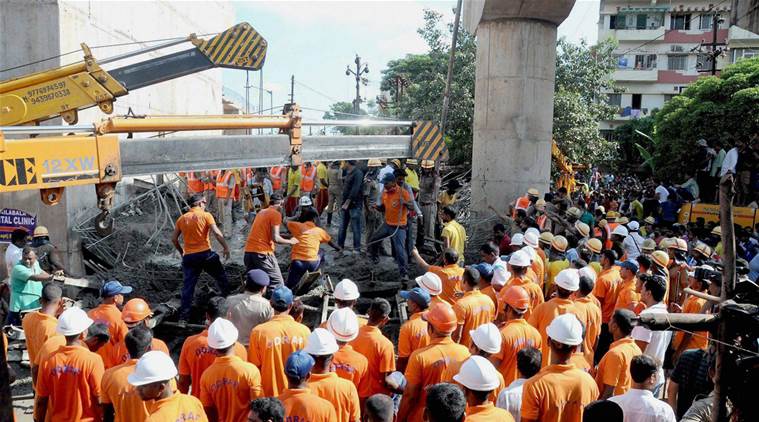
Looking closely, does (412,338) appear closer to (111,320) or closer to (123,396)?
(123,396)

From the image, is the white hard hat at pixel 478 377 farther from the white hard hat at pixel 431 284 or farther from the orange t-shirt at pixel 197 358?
the white hard hat at pixel 431 284

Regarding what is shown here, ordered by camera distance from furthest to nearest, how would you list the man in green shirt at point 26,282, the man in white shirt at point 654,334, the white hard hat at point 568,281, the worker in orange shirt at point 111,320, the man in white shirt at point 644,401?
the man in green shirt at point 26,282 → the white hard hat at point 568,281 → the worker in orange shirt at point 111,320 → the man in white shirt at point 654,334 → the man in white shirt at point 644,401

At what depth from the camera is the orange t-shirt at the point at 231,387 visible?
426 cm

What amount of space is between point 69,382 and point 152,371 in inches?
54.6

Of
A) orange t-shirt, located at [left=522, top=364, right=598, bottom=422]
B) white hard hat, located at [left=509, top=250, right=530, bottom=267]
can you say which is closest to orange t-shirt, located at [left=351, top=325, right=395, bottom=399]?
orange t-shirt, located at [left=522, top=364, right=598, bottom=422]

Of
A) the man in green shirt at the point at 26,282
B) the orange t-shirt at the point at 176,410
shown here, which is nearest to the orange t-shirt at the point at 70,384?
the orange t-shirt at the point at 176,410

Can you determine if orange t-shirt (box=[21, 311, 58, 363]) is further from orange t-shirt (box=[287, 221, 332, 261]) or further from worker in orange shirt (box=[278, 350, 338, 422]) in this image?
orange t-shirt (box=[287, 221, 332, 261])

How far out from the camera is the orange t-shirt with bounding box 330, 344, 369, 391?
4.52m

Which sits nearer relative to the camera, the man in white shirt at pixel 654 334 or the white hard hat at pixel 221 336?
the white hard hat at pixel 221 336

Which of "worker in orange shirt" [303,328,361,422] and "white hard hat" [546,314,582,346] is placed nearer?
"worker in orange shirt" [303,328,361,422]

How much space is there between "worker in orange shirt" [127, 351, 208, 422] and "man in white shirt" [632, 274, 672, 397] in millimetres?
3295

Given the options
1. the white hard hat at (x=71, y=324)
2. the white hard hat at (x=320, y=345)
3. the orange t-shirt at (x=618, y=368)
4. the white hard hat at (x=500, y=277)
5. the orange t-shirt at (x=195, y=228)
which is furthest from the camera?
the orange t-shirt at (x=195, y=228)

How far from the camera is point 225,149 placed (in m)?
5.21

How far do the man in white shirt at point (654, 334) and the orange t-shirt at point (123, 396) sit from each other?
142 inches
